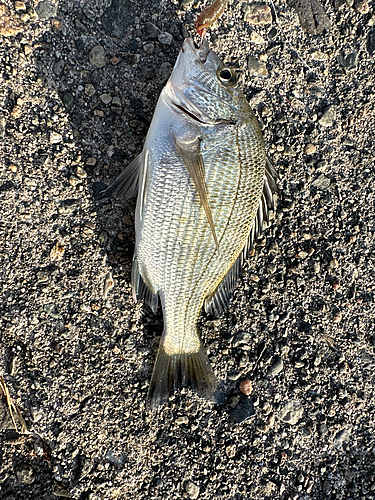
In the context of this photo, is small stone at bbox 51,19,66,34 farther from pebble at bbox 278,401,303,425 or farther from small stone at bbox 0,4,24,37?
pebble at bbox 278,401,303,425

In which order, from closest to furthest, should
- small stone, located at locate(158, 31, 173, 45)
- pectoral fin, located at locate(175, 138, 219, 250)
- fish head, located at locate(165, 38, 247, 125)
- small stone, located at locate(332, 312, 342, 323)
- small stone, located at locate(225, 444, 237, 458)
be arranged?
pectoral fin, located at locate(175, 138, 219, 250) < fish head, located at locate(165, 38, 247, 125) < small stone, located at locate(225, 444, 237, 458) < small stone, located at locate(158, 31, 173, 45) < small stone, located at locate(332, 312, 342, 323)

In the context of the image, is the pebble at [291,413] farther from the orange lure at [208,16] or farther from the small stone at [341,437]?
the orange lure at [208,16]

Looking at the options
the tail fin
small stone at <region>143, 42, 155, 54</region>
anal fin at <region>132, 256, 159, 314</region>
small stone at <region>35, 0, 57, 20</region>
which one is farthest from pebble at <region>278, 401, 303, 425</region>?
small stone at <region>35, 0, 57, 20</region>

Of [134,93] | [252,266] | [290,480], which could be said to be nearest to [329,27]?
[134,93]

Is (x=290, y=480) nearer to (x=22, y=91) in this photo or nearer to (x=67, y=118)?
(x=67, y=118)

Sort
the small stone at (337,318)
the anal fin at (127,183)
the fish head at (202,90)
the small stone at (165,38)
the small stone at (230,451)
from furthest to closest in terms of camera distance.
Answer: the small stone at (337,318)
the small stone at (165,38)
the small stone at (230,451)
the anal fin at (127,183)
the fish head at (202,90)

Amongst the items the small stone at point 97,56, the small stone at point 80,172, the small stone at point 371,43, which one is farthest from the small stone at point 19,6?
the small stone at point 371,43

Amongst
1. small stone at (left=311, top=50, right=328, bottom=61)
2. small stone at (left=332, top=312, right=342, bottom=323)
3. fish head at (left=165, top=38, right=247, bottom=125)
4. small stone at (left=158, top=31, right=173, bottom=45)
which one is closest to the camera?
fish head at (left=165, top=38, right=247, bottom=125)
